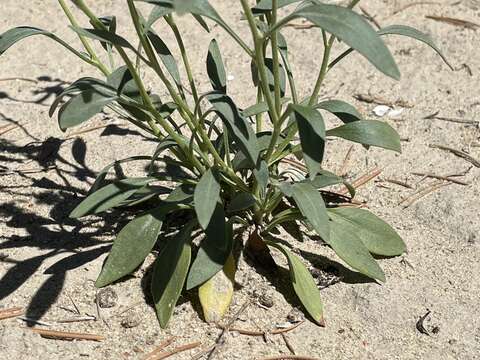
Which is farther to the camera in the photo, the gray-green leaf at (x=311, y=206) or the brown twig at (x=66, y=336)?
the brown twig at (x=66, y=336)

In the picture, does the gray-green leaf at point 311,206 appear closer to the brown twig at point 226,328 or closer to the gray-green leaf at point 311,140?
the gray-green leaf at point 311,140

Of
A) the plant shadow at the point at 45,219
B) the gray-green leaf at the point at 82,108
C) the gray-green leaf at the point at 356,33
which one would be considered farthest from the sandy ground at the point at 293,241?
the gray-green leaf at the point at 356,33

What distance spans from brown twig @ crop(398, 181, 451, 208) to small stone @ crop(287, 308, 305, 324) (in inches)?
26.1

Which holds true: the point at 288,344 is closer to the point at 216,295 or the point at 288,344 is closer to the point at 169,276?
the point at 216,295

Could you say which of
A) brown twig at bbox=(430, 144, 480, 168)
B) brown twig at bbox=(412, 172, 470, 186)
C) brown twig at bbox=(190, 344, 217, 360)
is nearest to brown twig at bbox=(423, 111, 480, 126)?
brown twig at bbox=(430, 144, 480, 168)

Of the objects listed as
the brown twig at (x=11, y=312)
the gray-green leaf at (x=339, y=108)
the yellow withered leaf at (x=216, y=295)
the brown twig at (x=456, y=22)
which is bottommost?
the brown twig at (x=11, y=312)

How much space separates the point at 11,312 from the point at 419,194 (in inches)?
59.1

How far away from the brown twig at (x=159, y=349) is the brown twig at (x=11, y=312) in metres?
0.44

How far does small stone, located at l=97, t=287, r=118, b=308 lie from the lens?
2424mm

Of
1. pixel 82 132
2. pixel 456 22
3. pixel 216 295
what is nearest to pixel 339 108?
pixel 216 295

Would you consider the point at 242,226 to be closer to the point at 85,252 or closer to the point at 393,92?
the point at 85,252

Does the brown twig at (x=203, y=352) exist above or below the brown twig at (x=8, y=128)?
below

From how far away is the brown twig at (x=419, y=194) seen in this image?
9.29 ft

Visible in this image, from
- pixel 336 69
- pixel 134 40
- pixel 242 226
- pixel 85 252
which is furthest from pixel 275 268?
pixel 134 40
